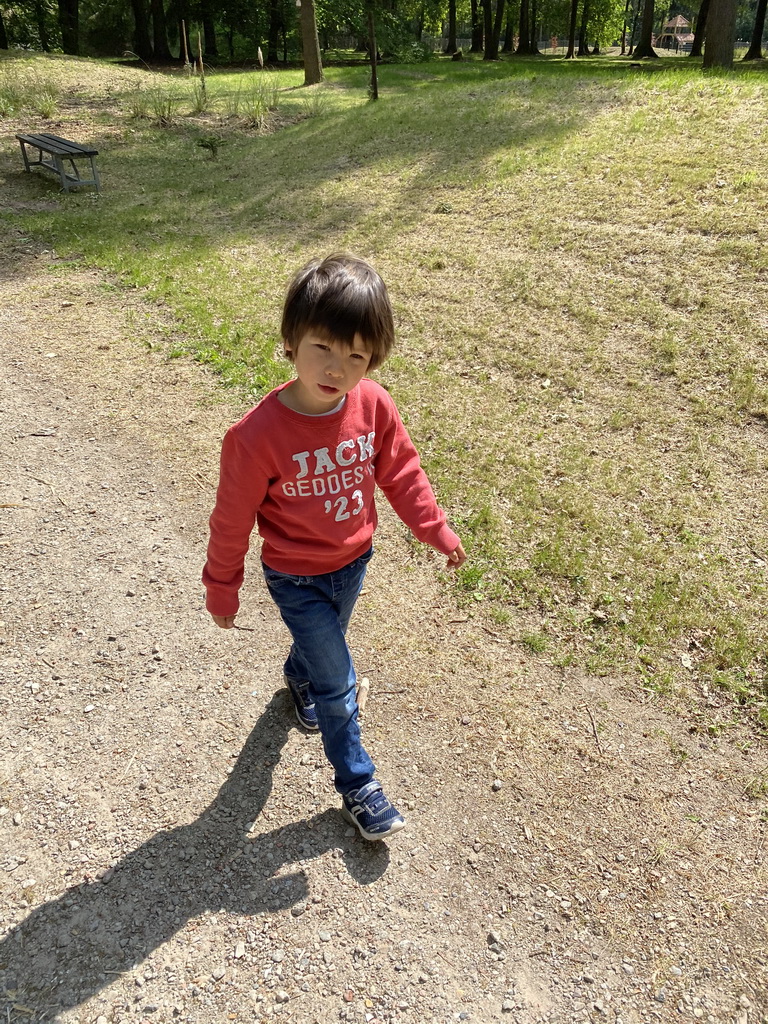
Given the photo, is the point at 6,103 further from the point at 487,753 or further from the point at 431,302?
the point at 487,753

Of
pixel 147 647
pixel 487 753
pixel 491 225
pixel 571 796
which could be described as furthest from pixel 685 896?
pixel 491 225

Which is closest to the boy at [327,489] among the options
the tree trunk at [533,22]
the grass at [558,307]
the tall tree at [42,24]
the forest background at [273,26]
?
the grass at [558,307]

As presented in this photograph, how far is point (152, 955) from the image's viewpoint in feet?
7.27

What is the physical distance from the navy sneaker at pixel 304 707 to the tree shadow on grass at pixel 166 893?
0.22 metres

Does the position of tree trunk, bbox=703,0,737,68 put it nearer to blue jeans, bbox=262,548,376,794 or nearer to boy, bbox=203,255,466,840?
boy, bbox=203,255,466,840

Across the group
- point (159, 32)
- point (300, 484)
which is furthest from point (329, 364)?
point (159, 32)

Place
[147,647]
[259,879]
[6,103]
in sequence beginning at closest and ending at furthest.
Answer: [259,879] → [147,647] → [6,103]

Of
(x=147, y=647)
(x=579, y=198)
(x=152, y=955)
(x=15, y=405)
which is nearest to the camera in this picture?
(x=152, y=955)

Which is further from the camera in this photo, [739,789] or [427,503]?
[739,789]

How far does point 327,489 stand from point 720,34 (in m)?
15.2

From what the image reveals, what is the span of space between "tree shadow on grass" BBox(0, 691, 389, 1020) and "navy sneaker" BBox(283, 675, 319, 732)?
0.72 ft

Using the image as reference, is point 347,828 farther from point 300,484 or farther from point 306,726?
point 300,484

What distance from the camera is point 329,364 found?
2.04 metres

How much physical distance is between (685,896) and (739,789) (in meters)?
0.57
